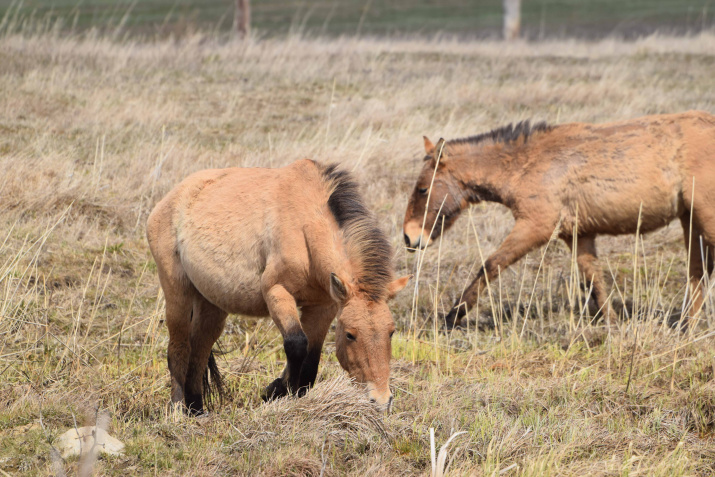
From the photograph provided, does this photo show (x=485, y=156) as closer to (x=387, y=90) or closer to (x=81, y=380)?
(x=81, y=380)

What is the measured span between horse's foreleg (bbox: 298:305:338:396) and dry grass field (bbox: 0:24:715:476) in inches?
9.7

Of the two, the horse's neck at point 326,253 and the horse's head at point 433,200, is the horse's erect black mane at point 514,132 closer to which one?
the horse's head at point 433,200

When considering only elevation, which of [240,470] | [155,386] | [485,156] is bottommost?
A: [155,386]

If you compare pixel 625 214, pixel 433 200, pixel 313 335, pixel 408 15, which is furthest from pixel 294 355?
pixel 408 15

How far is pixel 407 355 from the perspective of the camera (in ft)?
20.2

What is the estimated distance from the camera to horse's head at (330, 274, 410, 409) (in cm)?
423

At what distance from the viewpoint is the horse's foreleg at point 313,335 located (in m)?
4.78

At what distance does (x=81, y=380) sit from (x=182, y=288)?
3.01ft

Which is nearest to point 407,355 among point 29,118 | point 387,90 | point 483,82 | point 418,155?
point 418,155

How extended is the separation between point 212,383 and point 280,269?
1.29 m

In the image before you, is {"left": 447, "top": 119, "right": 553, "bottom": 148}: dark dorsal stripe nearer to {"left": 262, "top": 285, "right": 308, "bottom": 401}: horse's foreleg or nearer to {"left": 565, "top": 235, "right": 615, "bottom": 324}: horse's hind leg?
{"left": 565, "top": 235, "right": 615, "bottom": 324}: horse's hind leg

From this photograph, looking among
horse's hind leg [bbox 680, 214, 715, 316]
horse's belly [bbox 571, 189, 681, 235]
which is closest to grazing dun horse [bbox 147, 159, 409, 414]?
horse's belly [bbox 571, 189, 681, 235]

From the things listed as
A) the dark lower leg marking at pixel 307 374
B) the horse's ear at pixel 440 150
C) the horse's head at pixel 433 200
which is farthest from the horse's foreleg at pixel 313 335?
the horse's ear at pixel 440 150

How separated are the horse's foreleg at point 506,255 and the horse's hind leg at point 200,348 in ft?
7.89
